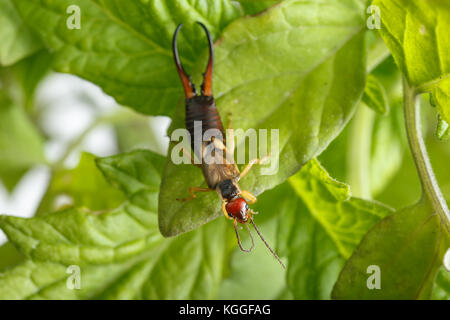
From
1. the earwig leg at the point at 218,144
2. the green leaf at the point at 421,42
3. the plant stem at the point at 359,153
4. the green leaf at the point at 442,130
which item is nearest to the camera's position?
the green leaf at the point at 421,42

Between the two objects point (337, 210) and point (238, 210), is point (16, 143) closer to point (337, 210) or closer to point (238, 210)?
point (238, 210)

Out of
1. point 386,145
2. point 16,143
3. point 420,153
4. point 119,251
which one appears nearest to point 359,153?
point 386,145

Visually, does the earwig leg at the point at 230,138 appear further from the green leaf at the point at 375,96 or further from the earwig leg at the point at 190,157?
the green leaf at the point at 375,96

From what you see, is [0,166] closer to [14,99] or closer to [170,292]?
[14,99]

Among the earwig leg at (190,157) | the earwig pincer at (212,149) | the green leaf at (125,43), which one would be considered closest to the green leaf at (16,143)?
the green leaf at (125,43)

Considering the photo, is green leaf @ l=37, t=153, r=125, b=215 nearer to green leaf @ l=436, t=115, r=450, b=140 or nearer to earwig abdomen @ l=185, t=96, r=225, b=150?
earwig abdomen @ l=185, t=96, r=225, b=150
